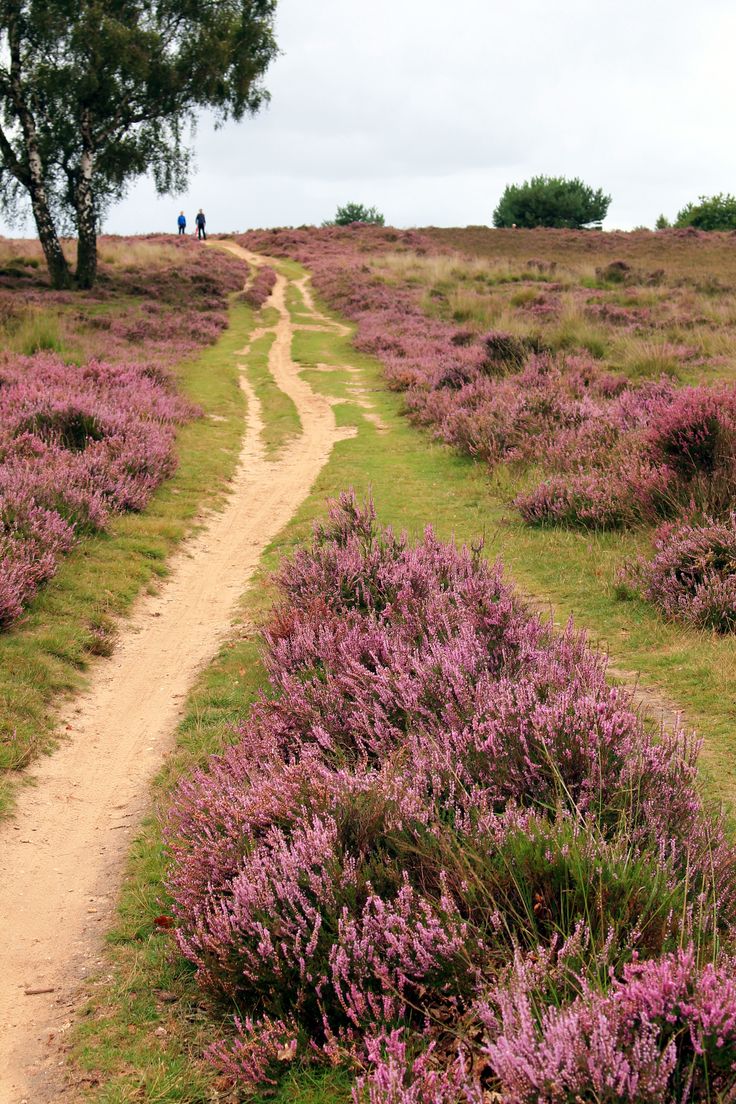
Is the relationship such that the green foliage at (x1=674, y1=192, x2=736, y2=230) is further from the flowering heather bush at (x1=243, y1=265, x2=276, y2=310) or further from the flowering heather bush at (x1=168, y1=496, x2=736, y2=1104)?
the flowering heather bush at (x1=168, y1=496, x2=736, y2=1104)

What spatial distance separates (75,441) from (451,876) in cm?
972

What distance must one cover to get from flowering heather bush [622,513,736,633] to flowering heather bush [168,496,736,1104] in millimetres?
2182

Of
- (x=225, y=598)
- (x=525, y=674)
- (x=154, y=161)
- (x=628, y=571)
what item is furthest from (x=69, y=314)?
(x=525, y=674)

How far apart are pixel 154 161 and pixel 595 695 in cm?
3131

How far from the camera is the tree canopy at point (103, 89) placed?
25.2 m

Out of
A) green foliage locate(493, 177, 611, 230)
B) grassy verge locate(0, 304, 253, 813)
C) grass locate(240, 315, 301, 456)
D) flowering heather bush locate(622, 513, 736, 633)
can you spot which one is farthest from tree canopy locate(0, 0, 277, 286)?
green foliage locate(493, 177, 611, 230)

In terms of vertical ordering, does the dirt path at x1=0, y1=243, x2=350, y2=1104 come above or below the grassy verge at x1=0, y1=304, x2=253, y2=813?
below

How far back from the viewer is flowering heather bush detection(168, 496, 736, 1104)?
94.9 inches

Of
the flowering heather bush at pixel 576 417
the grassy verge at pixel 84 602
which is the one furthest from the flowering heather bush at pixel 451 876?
the flowering heather bush at pixel 576 417

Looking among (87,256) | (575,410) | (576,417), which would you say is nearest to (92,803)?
(576,417)

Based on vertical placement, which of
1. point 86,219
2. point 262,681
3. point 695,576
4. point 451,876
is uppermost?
point 86,219

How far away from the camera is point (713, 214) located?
217 ft

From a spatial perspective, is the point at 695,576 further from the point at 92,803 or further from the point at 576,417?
the point at 576,417

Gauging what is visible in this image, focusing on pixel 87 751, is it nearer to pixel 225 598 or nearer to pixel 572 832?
pixel 225 598
